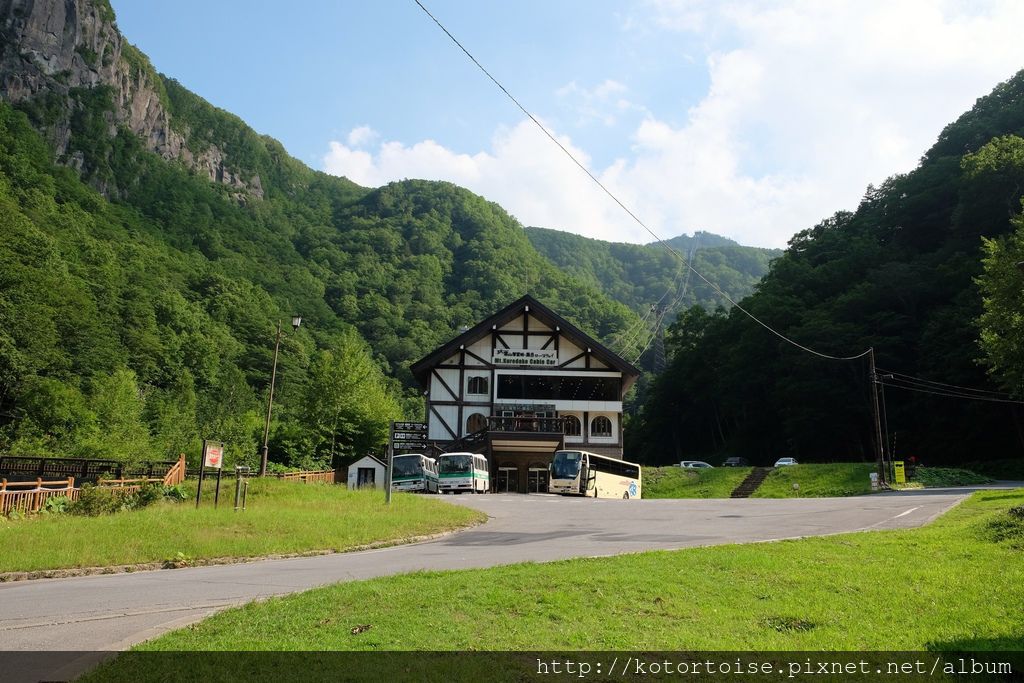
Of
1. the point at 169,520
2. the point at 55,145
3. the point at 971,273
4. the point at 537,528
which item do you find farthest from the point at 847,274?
the point at 55,145

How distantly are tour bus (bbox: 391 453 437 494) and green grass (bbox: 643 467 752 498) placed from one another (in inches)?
507

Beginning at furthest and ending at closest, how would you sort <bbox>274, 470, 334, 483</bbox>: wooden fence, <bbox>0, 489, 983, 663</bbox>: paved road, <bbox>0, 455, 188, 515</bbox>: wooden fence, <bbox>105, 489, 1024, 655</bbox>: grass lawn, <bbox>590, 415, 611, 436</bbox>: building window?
<bbox>590, 415, 611, 436</bbox>: building window → <bbox>274, 470, 334, 483</bbox>: wooden fence → <bbox>0, 455, 188, 515</bbox>: wooden fence → <bbox>0, 489, 983, 663</bbox>: paved road → <bbox>105, 489, 1024, 655</bbox>: grass lawn

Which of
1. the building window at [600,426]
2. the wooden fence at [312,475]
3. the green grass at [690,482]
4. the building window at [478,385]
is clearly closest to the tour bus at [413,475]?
the wooden fence at [312,475]

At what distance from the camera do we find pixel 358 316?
10294 cm

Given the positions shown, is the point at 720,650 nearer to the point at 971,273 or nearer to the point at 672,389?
the point at 971,273

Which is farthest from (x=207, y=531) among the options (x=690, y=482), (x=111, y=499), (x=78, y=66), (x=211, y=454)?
(x=78, y=66)

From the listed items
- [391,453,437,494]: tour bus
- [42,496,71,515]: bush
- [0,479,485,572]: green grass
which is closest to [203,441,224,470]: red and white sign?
[0,479,485,572]: green grass

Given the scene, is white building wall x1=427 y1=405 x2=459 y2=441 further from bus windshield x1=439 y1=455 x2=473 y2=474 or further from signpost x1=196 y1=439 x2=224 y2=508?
signpost x1=196 y1=439 x2=224 y2=508

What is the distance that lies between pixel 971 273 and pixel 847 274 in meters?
13.1

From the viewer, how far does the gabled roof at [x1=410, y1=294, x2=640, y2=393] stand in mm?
46719

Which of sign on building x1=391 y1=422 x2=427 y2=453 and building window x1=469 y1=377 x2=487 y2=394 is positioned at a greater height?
building window x1=469 y1=377 x2=487 y2=394

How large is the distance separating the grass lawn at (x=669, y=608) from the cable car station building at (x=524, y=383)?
35.1m

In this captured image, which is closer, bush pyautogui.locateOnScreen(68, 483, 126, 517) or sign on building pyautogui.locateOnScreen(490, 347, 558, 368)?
bush pyautogui.locateOnScreen(68, 483, 126, 517)

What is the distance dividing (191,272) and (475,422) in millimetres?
59792
